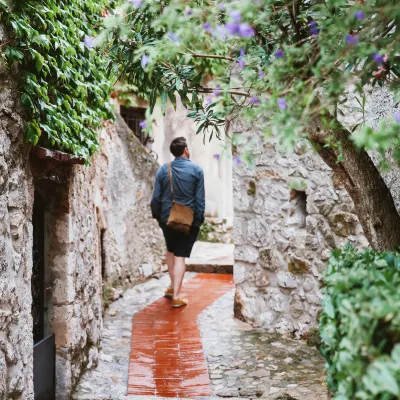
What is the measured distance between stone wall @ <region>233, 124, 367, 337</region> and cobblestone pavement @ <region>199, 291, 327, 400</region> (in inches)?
9.5

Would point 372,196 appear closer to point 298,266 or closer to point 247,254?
point 298,266

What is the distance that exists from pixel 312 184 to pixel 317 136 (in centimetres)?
223

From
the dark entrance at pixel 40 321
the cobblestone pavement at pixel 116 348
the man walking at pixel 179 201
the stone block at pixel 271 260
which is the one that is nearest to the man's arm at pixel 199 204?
the man walking at pixel 179 201

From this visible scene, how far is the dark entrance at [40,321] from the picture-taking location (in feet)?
11.2

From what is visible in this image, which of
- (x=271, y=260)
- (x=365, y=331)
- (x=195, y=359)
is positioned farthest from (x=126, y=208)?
(x=365, y=331)

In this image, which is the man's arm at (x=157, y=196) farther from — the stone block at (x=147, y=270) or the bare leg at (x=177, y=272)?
the stone block at (x=147, y=270)

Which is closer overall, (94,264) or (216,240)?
(94,264)

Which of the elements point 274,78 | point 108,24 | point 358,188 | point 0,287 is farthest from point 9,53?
point 358,188

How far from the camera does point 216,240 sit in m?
10.4

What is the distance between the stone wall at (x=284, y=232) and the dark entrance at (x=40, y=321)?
2154mm

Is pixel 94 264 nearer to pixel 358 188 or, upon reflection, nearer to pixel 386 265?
pixel 358 188

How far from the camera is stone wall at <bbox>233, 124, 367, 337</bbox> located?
4652 mm

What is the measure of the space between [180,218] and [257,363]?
1.95 metres

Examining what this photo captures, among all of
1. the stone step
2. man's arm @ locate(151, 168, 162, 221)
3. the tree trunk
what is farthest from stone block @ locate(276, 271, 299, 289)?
the stone step
